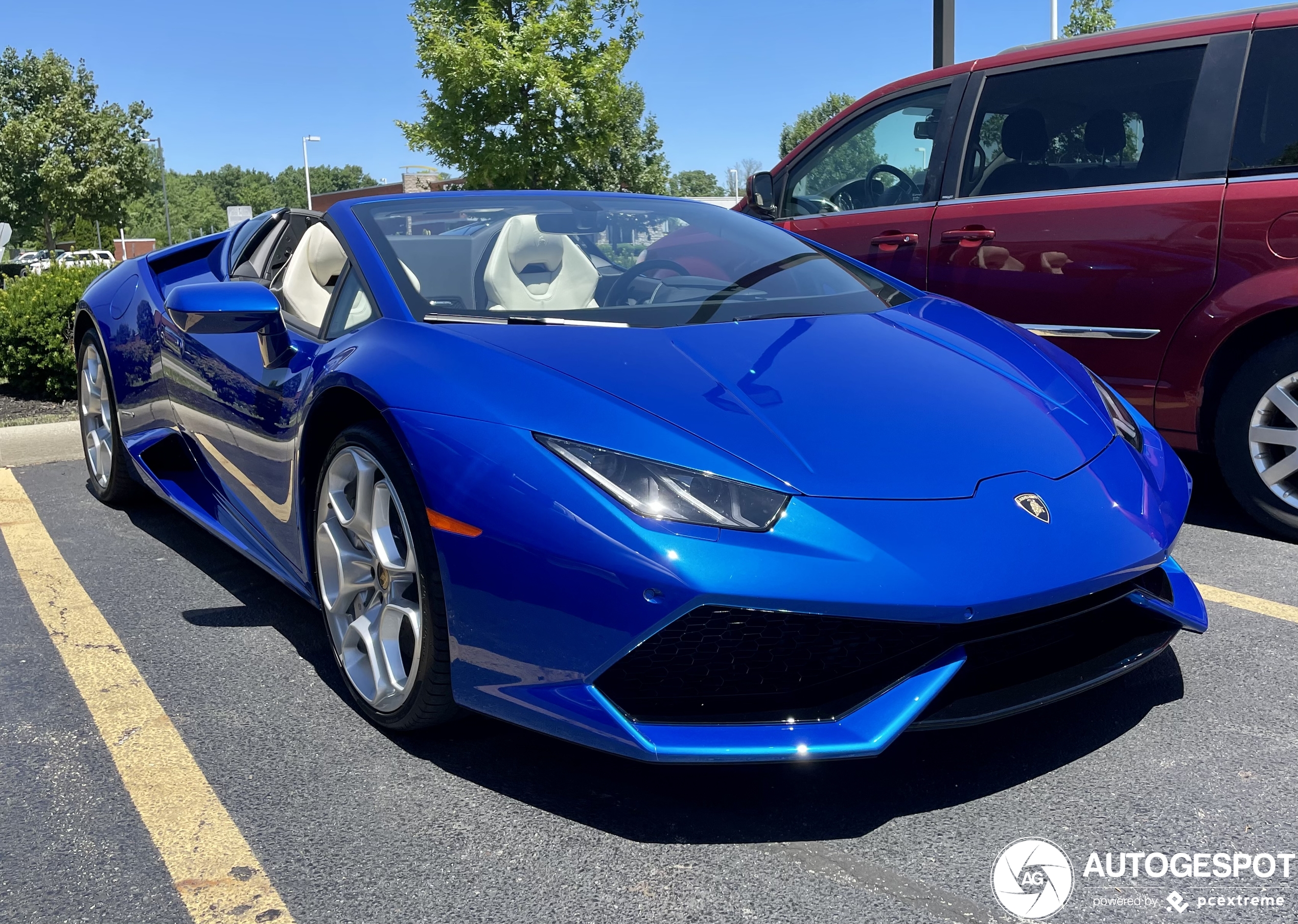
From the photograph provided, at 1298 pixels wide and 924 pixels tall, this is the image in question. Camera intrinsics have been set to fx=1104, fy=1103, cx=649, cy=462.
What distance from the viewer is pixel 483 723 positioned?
241cm

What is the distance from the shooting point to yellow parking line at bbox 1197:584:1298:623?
115 inches

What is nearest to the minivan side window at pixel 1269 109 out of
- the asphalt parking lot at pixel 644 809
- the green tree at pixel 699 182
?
the asphalt parking lot at pixel 644 809

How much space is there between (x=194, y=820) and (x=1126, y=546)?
5.92 ft

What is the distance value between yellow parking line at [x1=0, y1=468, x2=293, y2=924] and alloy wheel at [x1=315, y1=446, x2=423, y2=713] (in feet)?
1.27

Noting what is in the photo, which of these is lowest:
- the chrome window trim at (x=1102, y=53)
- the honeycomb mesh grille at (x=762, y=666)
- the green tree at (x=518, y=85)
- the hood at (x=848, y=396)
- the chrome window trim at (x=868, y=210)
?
the honeycomb mesh grille at (x=762, y=666)

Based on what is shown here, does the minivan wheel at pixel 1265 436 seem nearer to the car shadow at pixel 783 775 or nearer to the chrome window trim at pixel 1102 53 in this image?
the chrome window trim at pixel 1102 53

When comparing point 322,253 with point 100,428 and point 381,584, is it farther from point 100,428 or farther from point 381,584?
point 100,428

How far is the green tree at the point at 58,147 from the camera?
34.6 meters

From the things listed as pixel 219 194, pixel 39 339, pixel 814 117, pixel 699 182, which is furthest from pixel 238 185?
pixel 39 339

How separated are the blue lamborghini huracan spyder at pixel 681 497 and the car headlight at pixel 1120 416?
0.01 m

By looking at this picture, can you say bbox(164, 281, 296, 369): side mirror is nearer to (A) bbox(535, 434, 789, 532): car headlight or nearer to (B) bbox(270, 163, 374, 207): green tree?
(A) bbox(535, 434, 789, 532): car headlight

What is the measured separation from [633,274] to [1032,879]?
1.84 metres

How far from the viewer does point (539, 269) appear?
3.07 m

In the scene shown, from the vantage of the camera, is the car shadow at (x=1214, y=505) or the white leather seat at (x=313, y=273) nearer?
the white leather seat at (x=313, y=273)
